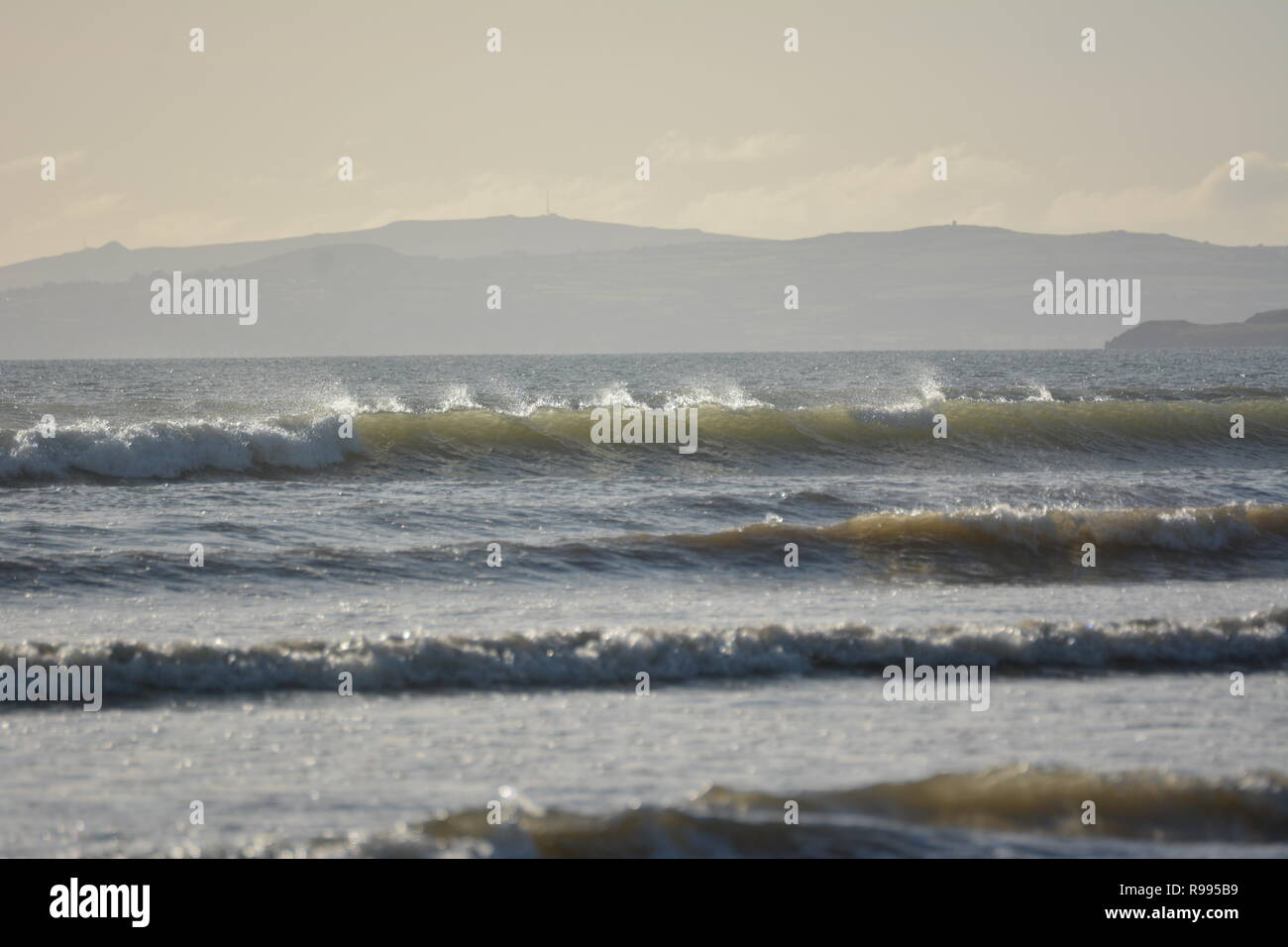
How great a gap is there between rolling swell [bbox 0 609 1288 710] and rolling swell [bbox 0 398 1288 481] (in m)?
13.0

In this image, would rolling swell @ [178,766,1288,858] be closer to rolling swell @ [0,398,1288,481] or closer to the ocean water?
the ocean water

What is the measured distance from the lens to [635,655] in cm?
1021

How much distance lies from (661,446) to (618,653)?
1677cm

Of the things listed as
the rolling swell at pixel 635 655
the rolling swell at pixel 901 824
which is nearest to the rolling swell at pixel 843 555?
the rolling swell at pixel 635 655

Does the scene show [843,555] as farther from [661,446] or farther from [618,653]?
[661,446]

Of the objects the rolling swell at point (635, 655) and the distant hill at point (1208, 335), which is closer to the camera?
the rolling swell at point (635, 655)

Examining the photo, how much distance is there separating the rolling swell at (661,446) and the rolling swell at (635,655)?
42.7 feet

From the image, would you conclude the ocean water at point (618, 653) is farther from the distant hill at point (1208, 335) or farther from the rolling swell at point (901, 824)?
the distant hill at point (1208, 335)

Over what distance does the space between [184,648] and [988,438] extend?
22.1 metres

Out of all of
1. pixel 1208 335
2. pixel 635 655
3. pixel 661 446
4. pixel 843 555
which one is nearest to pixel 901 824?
pixel 635 655

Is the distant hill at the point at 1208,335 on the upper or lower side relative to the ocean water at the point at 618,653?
upper

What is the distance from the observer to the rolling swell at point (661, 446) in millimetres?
22359
